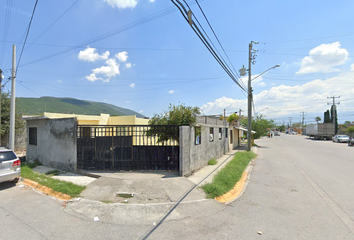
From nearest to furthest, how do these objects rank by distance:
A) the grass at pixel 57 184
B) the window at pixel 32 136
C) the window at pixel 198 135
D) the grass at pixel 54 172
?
the grass at pixel 57 184 < the grass at pixel 54 172 < the window at pixel 198 135 < the window at pixel 32 136

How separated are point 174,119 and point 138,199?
167 inches

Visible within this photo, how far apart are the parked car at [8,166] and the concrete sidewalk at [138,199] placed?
1376 millimetres

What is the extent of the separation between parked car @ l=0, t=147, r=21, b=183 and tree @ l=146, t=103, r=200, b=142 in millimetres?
4862

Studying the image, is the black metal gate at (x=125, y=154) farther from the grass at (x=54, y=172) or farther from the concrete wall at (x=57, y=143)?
the grass at (x=54, y=172)

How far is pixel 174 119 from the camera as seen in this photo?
8.56m

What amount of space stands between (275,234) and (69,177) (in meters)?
7.07

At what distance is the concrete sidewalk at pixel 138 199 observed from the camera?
4301 millimetres

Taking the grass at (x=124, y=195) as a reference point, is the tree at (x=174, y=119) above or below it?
above

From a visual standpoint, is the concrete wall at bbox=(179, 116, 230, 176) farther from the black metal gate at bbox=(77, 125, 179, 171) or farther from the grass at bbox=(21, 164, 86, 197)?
the grass at bbox=(21, 164, 86, 197)

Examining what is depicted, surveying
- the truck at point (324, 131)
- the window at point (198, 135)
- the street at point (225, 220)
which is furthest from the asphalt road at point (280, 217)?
the truck at point (324, 131)

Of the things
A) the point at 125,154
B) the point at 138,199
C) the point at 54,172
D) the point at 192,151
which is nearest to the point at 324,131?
the point at 192,151

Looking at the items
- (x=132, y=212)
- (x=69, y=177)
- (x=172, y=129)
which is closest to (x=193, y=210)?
(x=132, y=212)

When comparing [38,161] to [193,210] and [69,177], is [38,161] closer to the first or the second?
[69,177]

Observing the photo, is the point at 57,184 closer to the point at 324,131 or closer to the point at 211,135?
the point at 211,135
